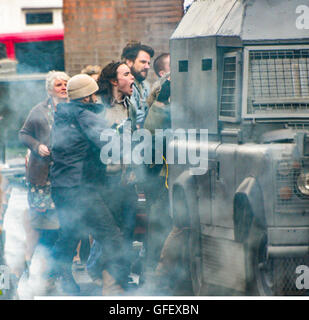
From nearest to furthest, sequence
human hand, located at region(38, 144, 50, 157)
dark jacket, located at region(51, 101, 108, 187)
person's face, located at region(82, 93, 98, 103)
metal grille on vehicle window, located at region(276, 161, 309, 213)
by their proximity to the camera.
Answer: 1. metal grille on vehicle window, located at region(276, 161, 309, 213)
2. dark jacket, located at region(51, 101, 108, 187)
3. person's face, located at region(82, 93, 98, 103)
4. human hand, located at region(38, 144, 50, 157)

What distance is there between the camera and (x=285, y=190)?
4.32 meters

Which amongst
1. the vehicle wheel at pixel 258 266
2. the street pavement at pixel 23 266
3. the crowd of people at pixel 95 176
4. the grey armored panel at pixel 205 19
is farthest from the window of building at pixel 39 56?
the vehicle wheel at pixel 258 266

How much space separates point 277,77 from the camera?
4664mm

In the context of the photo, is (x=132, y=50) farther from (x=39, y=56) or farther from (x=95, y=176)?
(x=39, y=56)

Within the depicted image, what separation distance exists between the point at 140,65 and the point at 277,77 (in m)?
1.92

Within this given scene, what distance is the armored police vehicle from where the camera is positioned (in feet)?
14.3

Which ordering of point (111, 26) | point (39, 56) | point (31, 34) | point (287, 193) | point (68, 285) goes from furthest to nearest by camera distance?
point (31, 34), point (39, 56), point (111, 26), point (68, 285), point (287, 193)

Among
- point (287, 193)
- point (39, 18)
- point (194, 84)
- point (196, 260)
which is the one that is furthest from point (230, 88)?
point (39, 18)

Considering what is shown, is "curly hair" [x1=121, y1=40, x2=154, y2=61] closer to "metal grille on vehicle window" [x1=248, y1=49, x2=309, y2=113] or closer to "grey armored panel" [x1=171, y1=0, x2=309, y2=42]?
"grey armored panel" [x1=171, y1=0, x2=309, y2=42]

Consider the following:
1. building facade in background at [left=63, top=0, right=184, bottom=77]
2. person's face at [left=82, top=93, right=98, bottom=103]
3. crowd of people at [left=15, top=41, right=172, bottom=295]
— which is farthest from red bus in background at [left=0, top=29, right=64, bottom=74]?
person's face at [left=82, top=93, right=98, bottom=103]

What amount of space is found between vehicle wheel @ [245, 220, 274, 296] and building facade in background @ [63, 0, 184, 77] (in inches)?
163
